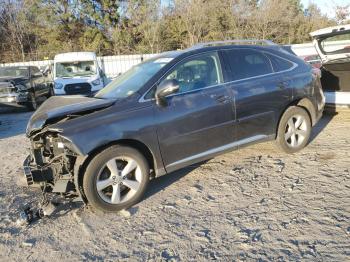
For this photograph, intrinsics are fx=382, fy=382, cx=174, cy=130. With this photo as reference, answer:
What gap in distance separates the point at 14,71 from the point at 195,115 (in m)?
11.3

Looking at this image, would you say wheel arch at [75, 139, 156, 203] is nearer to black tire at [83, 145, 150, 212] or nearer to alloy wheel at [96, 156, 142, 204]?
black tire at [83, 145, 150, 212]

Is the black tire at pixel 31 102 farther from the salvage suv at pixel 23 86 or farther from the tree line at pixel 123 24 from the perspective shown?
the tree line at pixel 123 24

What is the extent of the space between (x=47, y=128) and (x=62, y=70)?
1055 centimetres

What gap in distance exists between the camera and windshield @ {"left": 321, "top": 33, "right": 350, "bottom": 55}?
7.81m

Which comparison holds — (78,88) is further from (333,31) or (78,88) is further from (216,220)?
(216,220)

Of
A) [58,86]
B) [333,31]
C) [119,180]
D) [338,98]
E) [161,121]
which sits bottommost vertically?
[119,180]

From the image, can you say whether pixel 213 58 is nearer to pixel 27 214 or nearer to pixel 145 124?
pixel 145 124

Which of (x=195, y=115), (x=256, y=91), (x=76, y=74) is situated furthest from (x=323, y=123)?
(x=76, y=74)

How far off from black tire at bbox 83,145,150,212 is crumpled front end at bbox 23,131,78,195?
24 centimetres

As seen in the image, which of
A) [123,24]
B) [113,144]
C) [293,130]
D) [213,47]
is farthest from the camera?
[123,24]

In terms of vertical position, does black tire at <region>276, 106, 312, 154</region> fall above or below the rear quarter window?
below

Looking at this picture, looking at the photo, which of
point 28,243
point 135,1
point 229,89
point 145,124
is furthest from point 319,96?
point 135,1

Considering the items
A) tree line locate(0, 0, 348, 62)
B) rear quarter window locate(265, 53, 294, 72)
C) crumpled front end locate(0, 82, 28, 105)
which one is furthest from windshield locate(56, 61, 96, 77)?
tree line locate(0, 0, 348, 62)

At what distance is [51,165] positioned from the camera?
14.4 ft
